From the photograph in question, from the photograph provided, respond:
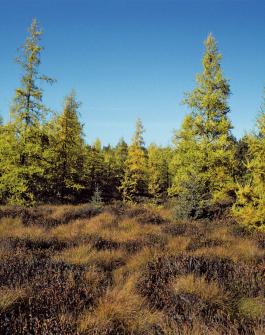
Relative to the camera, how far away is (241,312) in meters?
4.97

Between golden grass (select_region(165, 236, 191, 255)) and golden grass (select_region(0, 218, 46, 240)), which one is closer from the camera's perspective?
golden grass (select_region(165, 236, 191, 255))

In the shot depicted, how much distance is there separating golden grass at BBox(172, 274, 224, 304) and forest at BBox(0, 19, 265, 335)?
0.06ft

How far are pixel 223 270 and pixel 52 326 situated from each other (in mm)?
4058

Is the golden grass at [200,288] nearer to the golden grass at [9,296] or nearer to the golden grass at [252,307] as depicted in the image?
the golden grass at [252,307]

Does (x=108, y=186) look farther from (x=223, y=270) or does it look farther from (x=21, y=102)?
(x=223, y=270)

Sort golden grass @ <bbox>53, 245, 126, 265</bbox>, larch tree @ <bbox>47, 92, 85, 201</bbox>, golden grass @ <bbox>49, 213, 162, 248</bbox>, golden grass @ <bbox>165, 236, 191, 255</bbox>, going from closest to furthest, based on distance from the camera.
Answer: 1. golden grass @ <bbox>53, 245, 126, 265</bbox>
2. golden grass @ <bbox>165, 236, 191, 255</bbox>
3. golden grass @ <bbox>49, 213, 162, 248</bbox>
4. larch tree @ <bbox>47, 92, 85, 201</bbox>

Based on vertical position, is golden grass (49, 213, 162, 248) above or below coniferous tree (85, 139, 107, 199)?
below

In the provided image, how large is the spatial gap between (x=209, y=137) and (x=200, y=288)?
15.2m

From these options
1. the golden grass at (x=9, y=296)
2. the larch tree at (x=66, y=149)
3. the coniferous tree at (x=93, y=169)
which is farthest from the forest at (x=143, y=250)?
the coniferous tree at (x=93, y=169)

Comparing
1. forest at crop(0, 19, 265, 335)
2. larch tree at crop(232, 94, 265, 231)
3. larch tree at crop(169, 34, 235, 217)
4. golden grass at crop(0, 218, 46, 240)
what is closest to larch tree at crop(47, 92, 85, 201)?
forest at crop(0, 19, 265, 335)

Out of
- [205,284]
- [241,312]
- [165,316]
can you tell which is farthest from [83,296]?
[241,312]

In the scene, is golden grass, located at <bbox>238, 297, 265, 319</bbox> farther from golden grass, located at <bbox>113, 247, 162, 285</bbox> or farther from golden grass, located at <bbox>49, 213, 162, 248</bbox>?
golden grass, located at <bbox>49, 213, 162, 248</bbox>

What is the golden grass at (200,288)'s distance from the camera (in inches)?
205

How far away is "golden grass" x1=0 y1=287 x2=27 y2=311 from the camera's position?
434 cm
